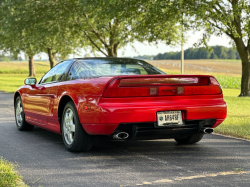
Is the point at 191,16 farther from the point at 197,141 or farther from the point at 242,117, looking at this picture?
the point at 197,141

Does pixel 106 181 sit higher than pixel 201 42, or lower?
lower

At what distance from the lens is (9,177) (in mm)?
4320

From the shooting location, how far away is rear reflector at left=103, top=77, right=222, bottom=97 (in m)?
5.42

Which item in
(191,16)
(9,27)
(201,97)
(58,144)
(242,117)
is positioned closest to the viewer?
(201,97)

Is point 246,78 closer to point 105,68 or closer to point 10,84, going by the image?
→ point 105,68

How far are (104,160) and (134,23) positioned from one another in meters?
19.9

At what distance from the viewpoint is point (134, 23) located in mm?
24750

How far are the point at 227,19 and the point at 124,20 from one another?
7.53 meters

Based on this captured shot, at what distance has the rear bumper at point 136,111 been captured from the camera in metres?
5.32

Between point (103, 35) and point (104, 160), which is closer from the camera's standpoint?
point (104, 160)

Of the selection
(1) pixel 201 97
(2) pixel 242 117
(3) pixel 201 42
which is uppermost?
(3) pixel 201 42

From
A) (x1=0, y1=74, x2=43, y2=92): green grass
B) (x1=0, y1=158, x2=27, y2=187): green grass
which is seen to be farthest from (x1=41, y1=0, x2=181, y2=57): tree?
(x1=0, y1=158, x2=27, y2=187): green grass

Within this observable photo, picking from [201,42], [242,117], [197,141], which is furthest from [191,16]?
[197,141]

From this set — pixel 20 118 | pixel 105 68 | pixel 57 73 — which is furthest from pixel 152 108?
pixel 20 118
